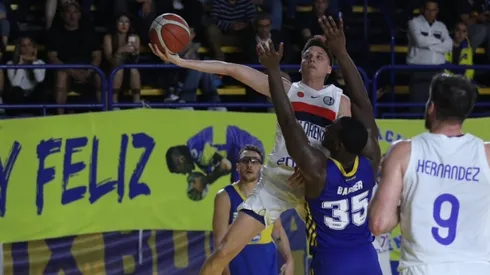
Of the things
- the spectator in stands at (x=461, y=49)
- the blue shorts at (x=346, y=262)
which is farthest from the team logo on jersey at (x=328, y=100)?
the spectator in stands at (x=461, y=49)

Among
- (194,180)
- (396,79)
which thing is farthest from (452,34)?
(194,180)

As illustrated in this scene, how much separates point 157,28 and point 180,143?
3.17m

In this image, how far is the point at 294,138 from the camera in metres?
6.07

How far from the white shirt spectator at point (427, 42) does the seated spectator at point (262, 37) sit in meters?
1.65

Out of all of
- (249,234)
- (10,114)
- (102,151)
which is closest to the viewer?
(249,234)

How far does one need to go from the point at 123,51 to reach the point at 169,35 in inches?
178

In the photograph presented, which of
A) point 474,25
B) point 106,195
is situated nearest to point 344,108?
point 106,195

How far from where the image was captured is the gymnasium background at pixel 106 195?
396 inches

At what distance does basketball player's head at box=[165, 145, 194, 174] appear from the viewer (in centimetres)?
1049

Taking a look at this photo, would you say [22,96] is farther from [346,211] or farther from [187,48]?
[346,211]

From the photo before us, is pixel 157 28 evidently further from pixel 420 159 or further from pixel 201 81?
pixel 201 81

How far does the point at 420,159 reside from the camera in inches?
185

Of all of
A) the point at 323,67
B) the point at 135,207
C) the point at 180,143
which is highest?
the point at 323,67

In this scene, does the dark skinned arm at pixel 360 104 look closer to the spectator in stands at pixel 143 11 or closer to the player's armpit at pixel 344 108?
the player's armpit at pixel 344 108
